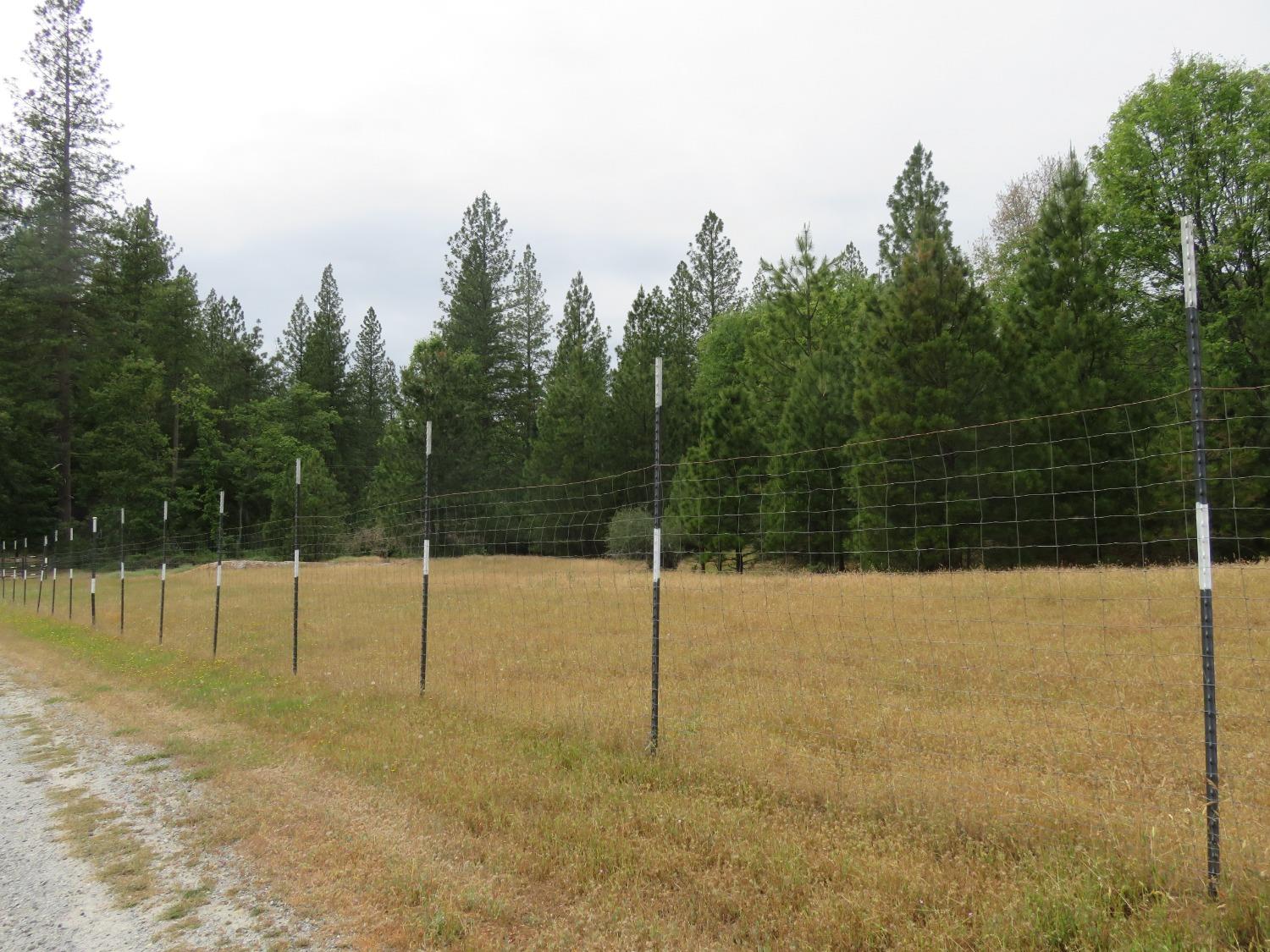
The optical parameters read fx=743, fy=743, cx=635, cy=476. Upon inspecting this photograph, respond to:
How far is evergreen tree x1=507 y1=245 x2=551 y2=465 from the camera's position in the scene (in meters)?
52.7

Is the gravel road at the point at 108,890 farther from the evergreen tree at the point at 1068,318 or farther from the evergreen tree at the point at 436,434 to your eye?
the evergreen tree at the point at 436,434

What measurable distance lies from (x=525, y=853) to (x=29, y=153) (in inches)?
1964

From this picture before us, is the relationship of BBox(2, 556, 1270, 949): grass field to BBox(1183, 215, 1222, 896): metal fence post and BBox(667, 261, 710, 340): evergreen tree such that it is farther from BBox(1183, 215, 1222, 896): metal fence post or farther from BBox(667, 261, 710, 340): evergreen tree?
BBox(667, 261, 710, 340): evergreen tree

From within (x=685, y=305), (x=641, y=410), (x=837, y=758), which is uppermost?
(x=685, y=305)

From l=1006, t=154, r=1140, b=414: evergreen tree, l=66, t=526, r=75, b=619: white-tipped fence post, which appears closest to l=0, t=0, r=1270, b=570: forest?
l=1006, t=154, r=1140, b=414: evergreen tree

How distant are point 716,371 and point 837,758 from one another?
1479 inches

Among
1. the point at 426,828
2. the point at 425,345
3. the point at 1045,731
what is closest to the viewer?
the point at 426,828

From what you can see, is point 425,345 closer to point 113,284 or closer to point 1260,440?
point 113,284

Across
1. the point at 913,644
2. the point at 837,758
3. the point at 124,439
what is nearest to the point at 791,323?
the point at 913,644

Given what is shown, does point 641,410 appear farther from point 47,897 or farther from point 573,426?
point 47,897

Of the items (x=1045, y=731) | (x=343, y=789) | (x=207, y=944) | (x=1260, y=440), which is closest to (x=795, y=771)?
(x=1045, y=731)

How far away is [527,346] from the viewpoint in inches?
2119

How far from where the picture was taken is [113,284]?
4556 cm

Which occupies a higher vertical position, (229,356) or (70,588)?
(229,356)
